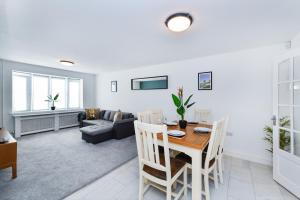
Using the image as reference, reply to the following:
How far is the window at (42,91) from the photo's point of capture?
14.0 ft

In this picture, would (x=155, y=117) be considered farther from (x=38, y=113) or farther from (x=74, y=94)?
(x=74, y=94)

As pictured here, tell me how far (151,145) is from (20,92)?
16.7 ft

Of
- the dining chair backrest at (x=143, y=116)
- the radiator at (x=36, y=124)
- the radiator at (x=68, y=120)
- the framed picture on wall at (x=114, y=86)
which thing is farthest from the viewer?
the framed picture on wall at (x=114, y=86)

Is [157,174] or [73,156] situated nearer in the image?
[157,174]

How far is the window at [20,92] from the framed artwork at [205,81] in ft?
17.7

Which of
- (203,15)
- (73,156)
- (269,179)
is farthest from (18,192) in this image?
(269,179)

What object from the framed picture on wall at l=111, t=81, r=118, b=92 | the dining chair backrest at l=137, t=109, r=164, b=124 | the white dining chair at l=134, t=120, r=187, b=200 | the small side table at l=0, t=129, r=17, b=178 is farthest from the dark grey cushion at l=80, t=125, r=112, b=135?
the white dining chair at l=134, t=120, r=187, b=200

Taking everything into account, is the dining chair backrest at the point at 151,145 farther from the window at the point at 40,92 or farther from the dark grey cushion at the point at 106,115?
the window at the point at 40,92

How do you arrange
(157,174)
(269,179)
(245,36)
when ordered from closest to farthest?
1. (157,174)
2. (269,179)
3. (245,36)

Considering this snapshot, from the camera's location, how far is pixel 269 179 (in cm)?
208

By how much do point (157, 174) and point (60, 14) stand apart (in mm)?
2248

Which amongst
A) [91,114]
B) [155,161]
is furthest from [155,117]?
[91,114]

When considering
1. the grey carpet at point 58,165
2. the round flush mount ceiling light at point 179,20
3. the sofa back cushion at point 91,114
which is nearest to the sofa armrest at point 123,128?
the grey carpet at point 58,165

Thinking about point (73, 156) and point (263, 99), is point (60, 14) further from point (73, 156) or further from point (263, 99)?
point (263, 99)
